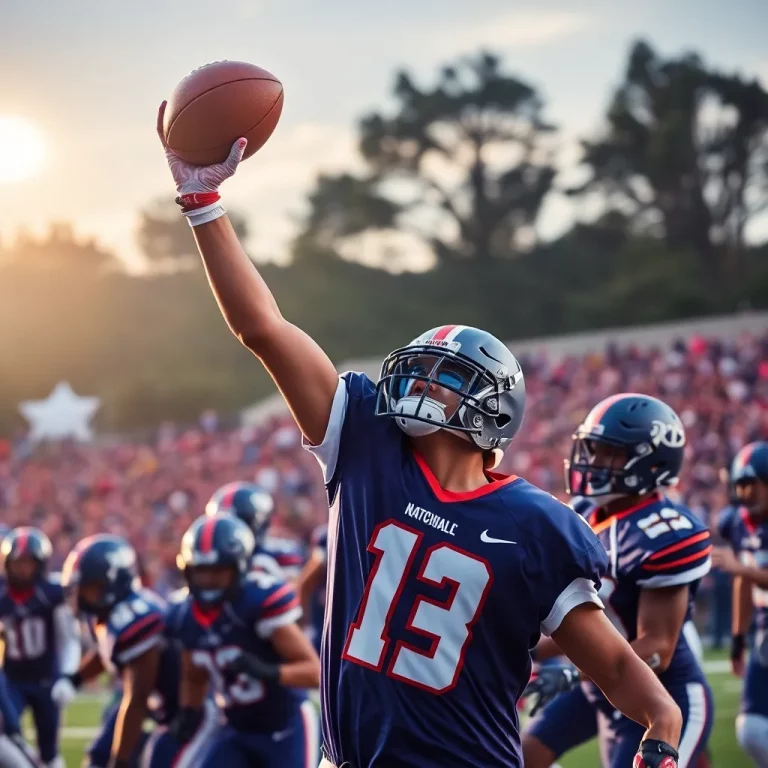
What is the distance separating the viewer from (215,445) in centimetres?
2178

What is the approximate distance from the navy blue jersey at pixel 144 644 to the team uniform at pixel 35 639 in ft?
5.19

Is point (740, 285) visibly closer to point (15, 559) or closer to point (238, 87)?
point (15, 559)

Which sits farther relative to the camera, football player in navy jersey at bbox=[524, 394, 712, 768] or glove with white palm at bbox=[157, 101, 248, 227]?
football player in navy jersey at bbox=[524, 394, 712, 768]

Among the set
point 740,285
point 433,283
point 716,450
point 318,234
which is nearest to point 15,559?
point 716,450

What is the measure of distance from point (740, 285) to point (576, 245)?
6.21m

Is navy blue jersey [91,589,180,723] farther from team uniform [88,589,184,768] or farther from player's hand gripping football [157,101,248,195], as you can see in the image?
player's hand gripping football [157,101,248,195]

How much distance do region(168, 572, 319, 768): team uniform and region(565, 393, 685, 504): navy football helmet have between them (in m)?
1.37

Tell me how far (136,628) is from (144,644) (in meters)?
0.09

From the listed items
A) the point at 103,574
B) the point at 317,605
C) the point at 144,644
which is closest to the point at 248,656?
the point at 144,644

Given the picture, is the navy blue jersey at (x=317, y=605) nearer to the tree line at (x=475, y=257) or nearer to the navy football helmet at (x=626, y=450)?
the navy football helmet at (x=626, y=450)

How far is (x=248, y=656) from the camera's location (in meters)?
4.83

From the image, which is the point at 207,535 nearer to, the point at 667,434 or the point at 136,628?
the point at 136,628

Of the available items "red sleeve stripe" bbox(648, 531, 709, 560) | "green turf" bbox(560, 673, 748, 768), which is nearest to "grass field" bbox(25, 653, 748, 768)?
"green turf" bbox(560, 673, 748, 768)

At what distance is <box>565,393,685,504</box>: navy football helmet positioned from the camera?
4.26 metres
